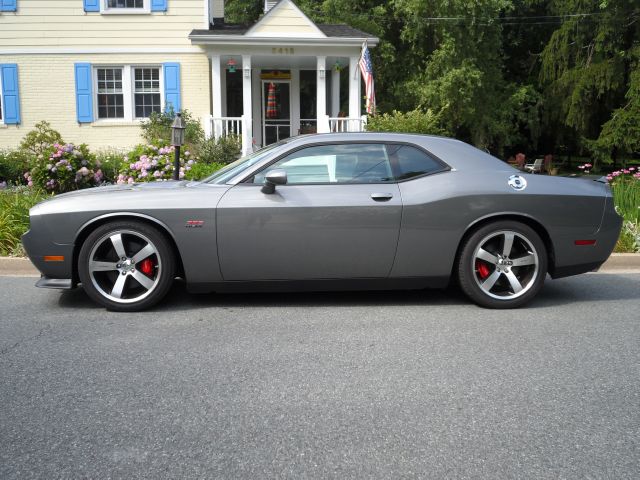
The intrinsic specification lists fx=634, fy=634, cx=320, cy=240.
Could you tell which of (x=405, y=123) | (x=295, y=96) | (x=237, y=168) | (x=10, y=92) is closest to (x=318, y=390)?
(x=237, y=168)

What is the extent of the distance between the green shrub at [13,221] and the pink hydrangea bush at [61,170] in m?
1.75

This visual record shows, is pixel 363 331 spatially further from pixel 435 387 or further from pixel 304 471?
pixel 304 471

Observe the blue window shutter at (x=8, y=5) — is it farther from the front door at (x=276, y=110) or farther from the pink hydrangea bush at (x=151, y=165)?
the pink hydrangea bush at (x=151, y=165)

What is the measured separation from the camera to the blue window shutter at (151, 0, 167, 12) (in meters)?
17.5

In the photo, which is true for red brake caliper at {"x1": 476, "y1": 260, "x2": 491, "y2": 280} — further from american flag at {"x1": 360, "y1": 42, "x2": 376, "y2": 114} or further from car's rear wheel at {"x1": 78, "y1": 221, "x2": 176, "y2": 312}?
american flag at {"x1": 360, "y1": 42, "x2": 376, "y2": 114}

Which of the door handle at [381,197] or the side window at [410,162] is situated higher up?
the side window at [410,162]

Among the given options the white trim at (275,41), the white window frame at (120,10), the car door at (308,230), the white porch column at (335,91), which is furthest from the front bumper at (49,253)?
the white porch column at (335,91)

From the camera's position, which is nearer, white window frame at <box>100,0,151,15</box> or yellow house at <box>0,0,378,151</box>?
yellow house at <box>0,0,378,151</box>

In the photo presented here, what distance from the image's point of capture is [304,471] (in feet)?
9.11

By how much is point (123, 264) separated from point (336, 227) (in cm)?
179

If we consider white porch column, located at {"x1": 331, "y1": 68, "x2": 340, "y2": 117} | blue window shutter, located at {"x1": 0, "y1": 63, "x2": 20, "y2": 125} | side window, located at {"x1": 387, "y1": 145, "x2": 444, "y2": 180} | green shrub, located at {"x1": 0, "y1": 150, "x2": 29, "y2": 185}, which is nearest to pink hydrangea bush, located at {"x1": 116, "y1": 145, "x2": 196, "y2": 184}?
side window, located at {"x1": 387, "y1": 145, "x2": 444, "y2": 180}

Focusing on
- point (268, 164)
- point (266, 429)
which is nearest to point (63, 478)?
point (266, 429)

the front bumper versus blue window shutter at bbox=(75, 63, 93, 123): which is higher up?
blue window shutter at bbox=(75, 63, 93, 123)

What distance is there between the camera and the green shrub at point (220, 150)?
15.6 meters
